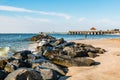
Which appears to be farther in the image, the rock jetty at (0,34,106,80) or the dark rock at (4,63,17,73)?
the dark rock at (4,63,17,73)

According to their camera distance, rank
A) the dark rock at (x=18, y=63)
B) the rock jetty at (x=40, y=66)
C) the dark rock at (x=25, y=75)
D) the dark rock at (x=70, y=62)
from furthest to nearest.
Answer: the dark rock at (x=70, y=62) < the dark rock at (x=18, y=63) < the rock jetty at (x=40, y=66) < the dark rock at (x=25, y=75)

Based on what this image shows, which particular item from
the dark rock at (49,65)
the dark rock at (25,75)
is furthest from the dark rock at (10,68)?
the dark rock at (25,75)

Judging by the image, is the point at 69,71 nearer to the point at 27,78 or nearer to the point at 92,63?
the point at 92,63

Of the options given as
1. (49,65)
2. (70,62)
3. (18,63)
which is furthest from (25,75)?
(70,62)

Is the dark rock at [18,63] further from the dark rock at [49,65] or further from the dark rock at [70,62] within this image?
the dark rock at [70,62]

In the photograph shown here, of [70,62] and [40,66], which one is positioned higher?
[40,66]

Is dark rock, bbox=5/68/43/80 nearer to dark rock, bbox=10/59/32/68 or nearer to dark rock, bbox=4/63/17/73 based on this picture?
dark rock, bbox=4/63/17/73

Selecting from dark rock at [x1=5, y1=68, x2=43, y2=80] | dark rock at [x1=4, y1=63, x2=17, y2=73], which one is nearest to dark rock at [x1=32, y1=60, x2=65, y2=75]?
dark rock at [x1=4, y1=63, x2=17, y2=73]

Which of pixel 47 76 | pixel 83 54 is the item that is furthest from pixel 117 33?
pixel 47 76

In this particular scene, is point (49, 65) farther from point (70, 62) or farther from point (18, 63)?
point (70, 62)

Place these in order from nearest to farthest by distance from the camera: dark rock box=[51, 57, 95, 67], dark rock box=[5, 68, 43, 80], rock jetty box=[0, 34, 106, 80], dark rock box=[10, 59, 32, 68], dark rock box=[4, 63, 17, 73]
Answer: dark rock box=[5, 68, 43, 80], rock jetty box=[0, 34, 106, 80], dark rock box=[4, 63, 17, 73], dark rock box=[10, 59, 32, 68], dark rock box=[51, 57, 95, 67]

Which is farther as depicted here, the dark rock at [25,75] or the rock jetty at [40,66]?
the rock jetty at [40,66]

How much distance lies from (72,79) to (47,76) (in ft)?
4.35

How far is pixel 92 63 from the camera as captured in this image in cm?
1550
